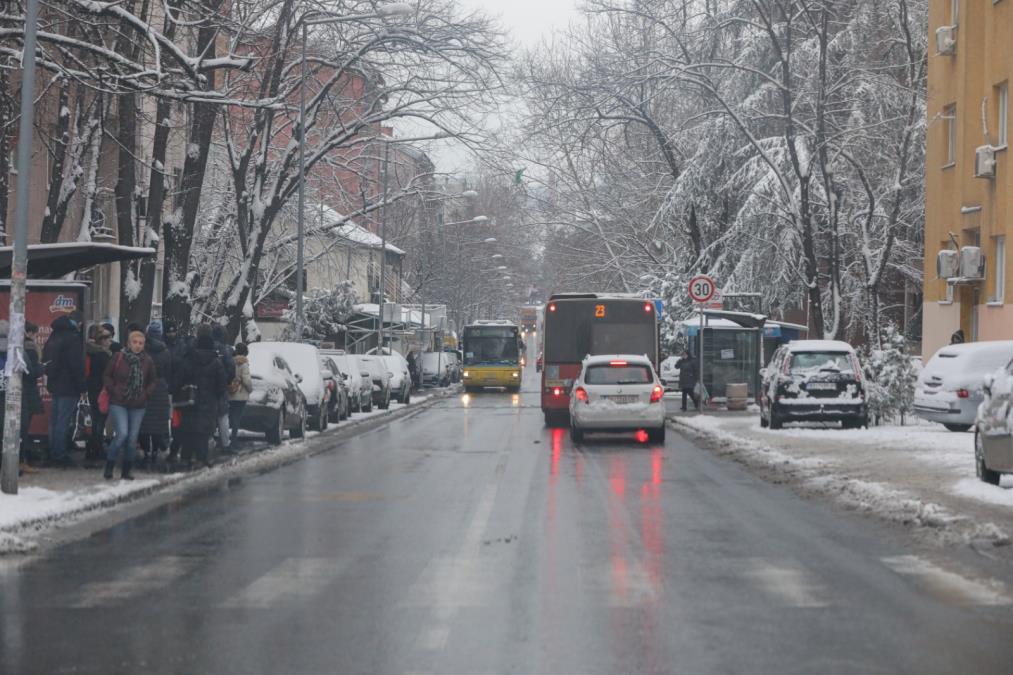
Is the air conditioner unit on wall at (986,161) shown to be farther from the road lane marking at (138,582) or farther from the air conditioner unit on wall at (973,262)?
the road lane marking at (138,582)

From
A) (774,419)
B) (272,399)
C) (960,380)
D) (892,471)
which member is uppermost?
(960,380)

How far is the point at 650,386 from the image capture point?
26641mm

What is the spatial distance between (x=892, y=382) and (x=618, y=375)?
19.9ft

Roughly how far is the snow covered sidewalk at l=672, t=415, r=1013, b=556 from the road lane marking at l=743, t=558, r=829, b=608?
7.02ft

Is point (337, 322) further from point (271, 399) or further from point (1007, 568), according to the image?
point (1007, 568)

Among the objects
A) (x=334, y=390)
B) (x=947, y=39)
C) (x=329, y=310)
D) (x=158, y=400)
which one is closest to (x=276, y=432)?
(x=158, y=400)

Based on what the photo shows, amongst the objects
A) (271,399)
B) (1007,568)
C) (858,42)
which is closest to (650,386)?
(271,399)

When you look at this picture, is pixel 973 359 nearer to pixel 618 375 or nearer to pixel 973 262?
pixel 618 375

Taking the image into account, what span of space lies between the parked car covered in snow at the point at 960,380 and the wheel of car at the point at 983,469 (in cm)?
796

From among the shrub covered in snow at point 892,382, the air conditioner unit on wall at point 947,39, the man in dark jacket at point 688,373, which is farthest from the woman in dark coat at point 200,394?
the air conditioner unit on wall at point 947,39

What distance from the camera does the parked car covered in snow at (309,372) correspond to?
96.2 ft

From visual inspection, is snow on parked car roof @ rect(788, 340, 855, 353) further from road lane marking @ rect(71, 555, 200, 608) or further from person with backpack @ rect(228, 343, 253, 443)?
road lane marking @ rect(71, 555, 200, 608)

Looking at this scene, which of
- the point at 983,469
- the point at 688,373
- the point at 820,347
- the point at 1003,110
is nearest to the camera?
the point at 983,469

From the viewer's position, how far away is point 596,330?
33625 mm
